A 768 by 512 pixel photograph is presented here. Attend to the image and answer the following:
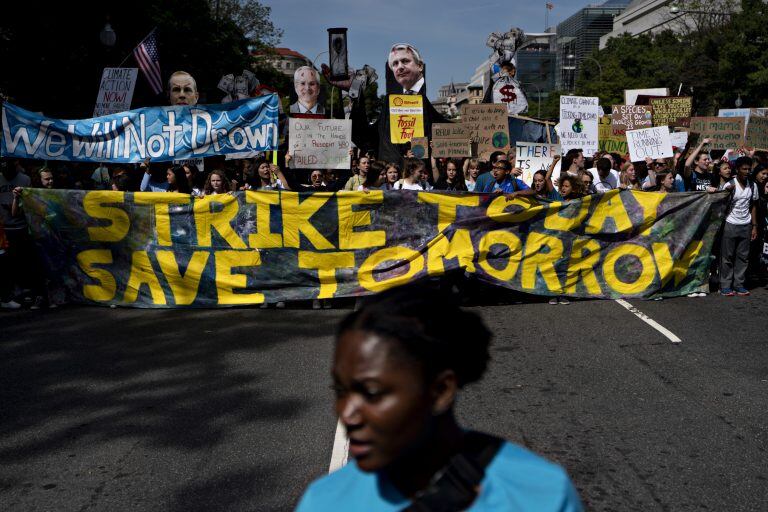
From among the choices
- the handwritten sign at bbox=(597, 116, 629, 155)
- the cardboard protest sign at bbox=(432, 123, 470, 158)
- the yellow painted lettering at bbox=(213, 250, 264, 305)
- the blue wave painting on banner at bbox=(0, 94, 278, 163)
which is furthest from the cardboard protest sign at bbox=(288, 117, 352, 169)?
the handwritten sign at bbox=(597, 116, 629, 155)

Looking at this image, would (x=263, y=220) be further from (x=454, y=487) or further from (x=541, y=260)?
(x=454, y=487)

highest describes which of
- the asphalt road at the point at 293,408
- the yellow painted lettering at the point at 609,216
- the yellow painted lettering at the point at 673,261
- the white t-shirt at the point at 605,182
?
the white t-shirt at the point at 605,182

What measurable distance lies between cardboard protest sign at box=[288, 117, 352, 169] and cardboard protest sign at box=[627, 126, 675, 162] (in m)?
4.62

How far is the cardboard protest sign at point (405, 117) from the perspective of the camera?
1664cm

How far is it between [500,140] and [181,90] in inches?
256

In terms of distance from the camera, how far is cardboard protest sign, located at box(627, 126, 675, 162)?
1333cm

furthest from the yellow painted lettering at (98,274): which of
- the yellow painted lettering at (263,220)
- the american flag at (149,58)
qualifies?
the american flag at (149,58)

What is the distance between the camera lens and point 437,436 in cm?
149

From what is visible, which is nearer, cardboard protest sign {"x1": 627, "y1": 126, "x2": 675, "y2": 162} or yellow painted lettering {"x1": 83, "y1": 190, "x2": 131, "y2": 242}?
yellow painted lettering {"x1": 83, "y1": 190, "x2": 131, "y2": 242}

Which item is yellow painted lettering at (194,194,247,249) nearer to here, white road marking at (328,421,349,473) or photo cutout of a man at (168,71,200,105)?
white road marking at (328,421,349,473)

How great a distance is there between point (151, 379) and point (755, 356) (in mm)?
5151

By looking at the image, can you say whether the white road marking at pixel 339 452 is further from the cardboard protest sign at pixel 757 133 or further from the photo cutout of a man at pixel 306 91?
the photo cutout of a man at pixel 306 91

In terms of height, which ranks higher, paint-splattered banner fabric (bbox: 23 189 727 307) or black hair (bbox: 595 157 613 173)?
black hair (bbox: 595 157 613 173)

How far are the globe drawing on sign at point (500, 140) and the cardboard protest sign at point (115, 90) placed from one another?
628 centimetres
